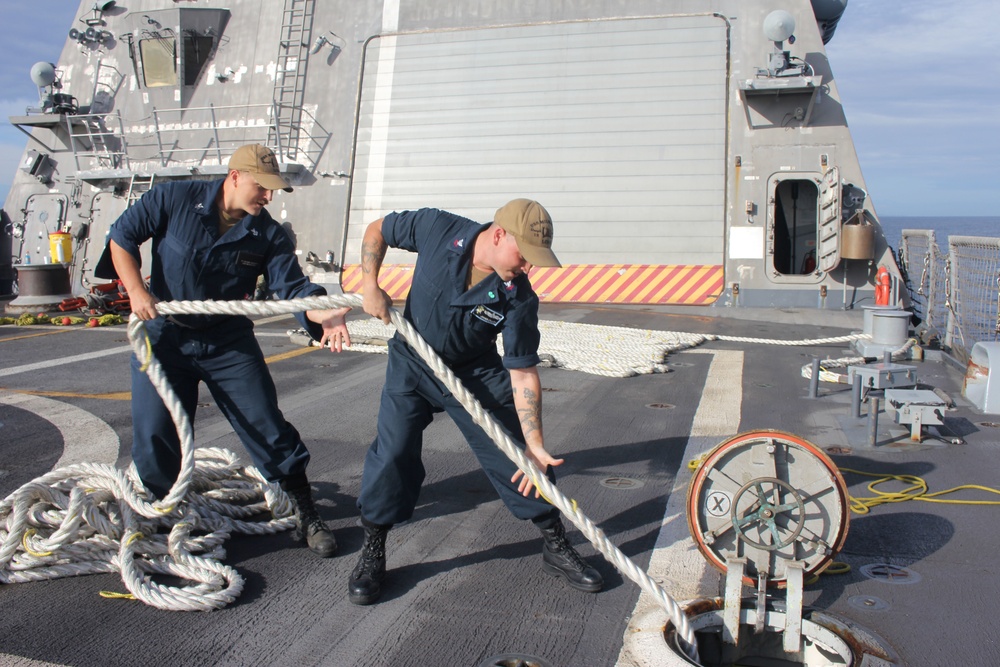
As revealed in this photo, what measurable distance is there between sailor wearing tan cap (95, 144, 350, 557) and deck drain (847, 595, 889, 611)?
226 cm

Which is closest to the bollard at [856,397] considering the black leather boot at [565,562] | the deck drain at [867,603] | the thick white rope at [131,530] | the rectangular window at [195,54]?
the deck drain at [867,603]

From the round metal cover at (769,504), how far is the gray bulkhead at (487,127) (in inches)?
394

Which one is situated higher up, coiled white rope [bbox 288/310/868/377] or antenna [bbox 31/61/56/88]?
antenna [bbox 31/61/56/88]

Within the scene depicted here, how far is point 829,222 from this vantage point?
12.6 meters

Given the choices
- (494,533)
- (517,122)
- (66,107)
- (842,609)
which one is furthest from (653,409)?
(66,107)

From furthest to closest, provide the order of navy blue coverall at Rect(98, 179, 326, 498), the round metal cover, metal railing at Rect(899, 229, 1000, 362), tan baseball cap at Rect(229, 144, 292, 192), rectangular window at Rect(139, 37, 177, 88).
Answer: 1. rectangular window at Rect(139, 37, 177, 88)
2. metal railing at Rect(899, 229, 1000, 362)
3. navy blue coverall at Rect(98, 179, 326, 498)
4. tan baseball cap at Rect(229, 144, 292, 192)
5. the round metal cover

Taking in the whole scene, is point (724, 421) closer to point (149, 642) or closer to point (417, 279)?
point (417, 279)

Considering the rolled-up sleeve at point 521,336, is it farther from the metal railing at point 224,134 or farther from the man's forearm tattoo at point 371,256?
the metal railing at point 224,134

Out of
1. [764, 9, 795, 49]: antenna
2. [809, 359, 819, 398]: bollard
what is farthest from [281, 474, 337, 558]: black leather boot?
[764, 9, 795, 49]: antenna

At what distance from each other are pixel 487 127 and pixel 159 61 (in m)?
7.03

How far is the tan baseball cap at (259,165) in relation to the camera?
11.9ft

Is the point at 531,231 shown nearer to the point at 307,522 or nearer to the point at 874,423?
the point at 307,522

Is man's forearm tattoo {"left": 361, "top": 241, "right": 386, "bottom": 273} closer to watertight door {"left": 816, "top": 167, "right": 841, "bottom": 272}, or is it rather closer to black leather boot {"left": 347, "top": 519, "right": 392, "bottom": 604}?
black leather boot {"left": 347, "top": 519, "right": 392, "bottom": 604}

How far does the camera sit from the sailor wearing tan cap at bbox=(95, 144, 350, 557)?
12.2 ft
